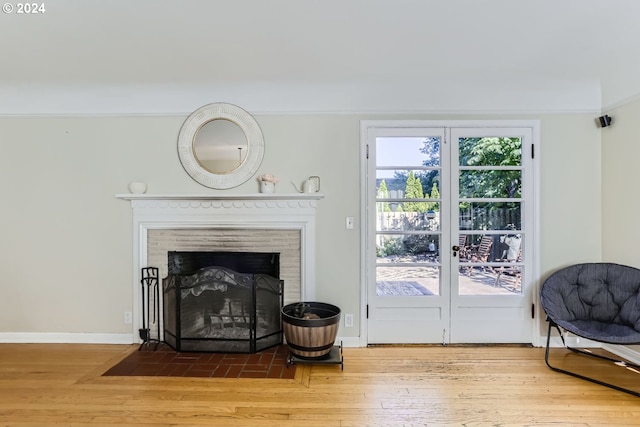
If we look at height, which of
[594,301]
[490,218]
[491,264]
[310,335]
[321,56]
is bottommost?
[310,335]

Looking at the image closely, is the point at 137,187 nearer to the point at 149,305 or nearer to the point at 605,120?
the point at 149,305

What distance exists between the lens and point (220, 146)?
291 centimetres

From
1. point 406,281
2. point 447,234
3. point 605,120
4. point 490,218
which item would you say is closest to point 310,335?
point 406,281

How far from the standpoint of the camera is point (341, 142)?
290 cm

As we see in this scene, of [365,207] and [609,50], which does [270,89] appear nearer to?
[365,207]

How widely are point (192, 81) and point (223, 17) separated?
966 millimetres

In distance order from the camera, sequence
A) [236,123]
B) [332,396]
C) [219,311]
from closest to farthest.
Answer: [332,396]
[219,311]
[236,123]

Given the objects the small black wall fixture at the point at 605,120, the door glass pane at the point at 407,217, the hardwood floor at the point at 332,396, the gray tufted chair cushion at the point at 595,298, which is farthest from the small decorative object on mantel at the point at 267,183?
the small black wall fixture at the point at 605,120

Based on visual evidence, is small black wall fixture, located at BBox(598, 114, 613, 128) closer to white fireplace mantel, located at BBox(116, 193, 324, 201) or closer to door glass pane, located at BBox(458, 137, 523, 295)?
door glass pane, located at BBox(458, 137, 523, 295)

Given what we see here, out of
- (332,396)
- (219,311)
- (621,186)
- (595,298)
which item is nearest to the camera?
(332,396)

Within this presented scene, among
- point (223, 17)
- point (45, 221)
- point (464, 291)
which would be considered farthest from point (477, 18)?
point (45, 221)

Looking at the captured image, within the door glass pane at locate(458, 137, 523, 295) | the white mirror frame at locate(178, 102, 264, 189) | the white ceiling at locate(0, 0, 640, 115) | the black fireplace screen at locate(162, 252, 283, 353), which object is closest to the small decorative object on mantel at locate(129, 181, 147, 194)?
the white mirror frame at locate(178, 102, 264, 189)

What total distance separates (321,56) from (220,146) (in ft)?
3.99

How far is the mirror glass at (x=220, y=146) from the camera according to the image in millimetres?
2902
